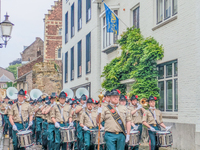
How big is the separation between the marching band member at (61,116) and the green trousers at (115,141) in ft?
11.9

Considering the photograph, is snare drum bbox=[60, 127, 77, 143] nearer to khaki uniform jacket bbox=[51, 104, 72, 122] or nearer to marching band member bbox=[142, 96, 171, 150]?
khaki uniform jacket bbox=[51, 104, 72, 122]

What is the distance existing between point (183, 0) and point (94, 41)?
12.2m

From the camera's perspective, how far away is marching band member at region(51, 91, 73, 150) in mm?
11492

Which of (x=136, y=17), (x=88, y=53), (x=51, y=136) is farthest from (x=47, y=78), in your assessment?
(x=51, y=136)

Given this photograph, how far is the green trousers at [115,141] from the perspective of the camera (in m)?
8.04

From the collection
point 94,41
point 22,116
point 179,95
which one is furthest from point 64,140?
point 94,41

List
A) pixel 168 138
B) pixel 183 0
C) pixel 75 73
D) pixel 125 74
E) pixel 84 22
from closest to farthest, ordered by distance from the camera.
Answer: pixel 168 138 < pixel 183 0 < pixel 125 74 < pixel 84 22 < pixel 75 73

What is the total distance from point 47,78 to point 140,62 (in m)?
24.7

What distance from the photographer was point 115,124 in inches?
318

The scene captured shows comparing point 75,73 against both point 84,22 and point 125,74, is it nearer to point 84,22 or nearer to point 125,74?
point 84,22

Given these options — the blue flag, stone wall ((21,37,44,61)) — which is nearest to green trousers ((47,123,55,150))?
the blue flag

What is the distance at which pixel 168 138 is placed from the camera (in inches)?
376

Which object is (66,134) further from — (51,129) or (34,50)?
(34,50)

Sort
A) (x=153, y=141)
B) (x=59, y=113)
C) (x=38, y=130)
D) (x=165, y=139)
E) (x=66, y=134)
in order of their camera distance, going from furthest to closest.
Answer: (x=38, y=130) < (x=59, y=113) < (x=66, y=134) < (x=153, y=141) < (x=165, y=139)
